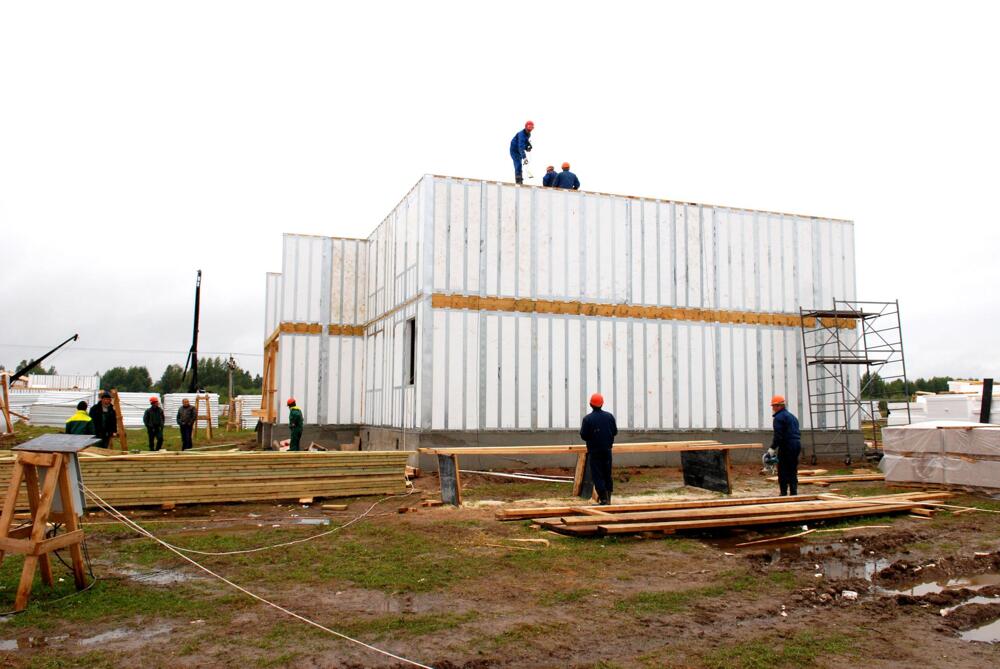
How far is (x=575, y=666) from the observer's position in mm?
4719

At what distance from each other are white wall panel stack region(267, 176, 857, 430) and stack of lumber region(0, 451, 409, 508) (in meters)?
2.91

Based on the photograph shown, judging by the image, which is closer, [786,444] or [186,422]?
[786,444]

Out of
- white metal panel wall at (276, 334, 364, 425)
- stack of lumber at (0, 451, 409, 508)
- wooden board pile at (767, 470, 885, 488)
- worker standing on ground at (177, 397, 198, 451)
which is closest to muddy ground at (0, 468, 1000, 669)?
stack of lumber at (0, 451, 409, 508)

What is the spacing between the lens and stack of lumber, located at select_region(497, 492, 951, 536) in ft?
29.1

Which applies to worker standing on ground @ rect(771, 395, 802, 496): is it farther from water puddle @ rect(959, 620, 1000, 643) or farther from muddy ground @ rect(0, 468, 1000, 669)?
water puddle @ rect(959, 620, 1000, 643)

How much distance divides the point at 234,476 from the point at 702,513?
24.5ft

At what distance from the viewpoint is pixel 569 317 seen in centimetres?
1702

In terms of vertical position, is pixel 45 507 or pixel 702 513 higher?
pixel 45 507

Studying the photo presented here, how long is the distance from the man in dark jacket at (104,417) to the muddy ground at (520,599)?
718cm

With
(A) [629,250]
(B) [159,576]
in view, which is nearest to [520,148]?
(A) [629,250]

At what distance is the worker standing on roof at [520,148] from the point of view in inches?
704

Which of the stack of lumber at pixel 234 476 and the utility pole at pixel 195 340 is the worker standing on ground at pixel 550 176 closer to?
the stack of lumber at pixel 234 476

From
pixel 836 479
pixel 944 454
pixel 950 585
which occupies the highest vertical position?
pixel 944 454

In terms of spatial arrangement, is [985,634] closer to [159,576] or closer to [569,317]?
[159,576]
